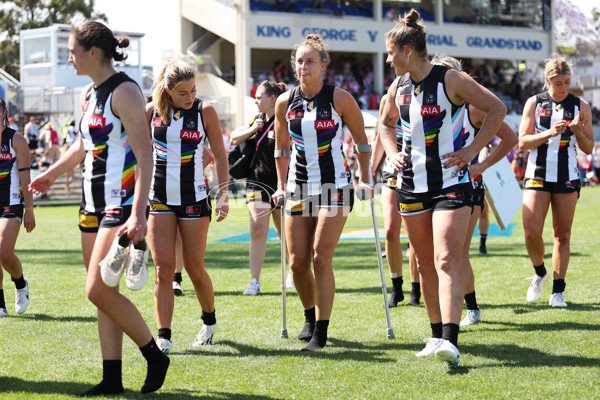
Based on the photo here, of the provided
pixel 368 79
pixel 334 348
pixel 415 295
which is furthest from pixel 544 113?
pixel 368 79

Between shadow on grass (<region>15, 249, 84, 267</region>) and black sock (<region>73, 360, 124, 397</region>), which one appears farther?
shadow on grass (<region>15, 249, 84, 267</region>)

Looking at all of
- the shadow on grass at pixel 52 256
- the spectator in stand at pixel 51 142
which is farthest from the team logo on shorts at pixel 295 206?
the spectator in stand at pixel 51 142

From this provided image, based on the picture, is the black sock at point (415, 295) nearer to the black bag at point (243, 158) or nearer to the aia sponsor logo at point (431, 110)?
the black bag at point (243, 158)

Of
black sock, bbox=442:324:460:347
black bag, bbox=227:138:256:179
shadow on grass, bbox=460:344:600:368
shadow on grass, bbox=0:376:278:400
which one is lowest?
shadow on grass, bbox=0:376:278:400

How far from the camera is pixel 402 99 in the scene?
5590mm

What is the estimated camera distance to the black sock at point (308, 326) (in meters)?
6.53

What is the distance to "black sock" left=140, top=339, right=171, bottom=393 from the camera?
15.8ft

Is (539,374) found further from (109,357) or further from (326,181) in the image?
(109,357)

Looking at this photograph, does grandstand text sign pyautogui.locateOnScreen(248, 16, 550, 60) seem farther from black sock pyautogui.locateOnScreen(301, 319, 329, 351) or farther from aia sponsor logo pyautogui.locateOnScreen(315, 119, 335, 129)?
black sock pyautogui.locateOnScreen(301, 319, 329, 351)

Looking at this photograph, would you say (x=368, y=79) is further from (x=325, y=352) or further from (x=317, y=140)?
(x=325, y=352)

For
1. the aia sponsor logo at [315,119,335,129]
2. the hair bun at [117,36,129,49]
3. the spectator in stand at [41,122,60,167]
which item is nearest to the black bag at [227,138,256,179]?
the aia sponsor logo at [315,119,335,129]

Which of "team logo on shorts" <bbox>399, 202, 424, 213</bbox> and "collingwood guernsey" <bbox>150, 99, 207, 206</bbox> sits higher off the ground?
"collingwood guernsey" <bbox>150, 99, 207, 206</bbox>

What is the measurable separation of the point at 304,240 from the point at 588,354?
2.20 metres

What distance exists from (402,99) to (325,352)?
1939 millimetres
